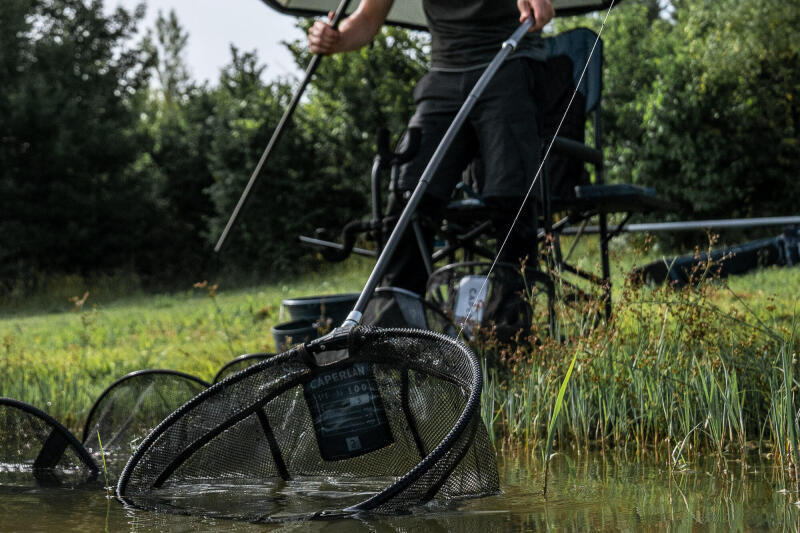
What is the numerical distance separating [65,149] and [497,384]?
1437cm

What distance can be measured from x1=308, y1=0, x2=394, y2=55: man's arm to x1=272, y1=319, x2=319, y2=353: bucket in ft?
4.31

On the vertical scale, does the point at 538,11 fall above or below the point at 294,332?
above

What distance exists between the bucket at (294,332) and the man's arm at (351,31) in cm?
131

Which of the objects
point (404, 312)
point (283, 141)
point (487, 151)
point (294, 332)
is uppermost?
point (283, 141)

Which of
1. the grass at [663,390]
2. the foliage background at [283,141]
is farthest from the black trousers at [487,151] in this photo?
the foliage background at [283,141]

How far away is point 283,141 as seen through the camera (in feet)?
46.7

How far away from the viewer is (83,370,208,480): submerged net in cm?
324

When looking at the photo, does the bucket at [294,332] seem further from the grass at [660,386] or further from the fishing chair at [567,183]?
the grass at [660,386]

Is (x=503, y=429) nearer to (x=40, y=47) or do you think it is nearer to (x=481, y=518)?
(x=481, y=518)

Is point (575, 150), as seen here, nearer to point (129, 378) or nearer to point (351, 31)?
point (351, 31)

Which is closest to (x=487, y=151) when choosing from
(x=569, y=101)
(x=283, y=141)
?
(x=569, y=101)

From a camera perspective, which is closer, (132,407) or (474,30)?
(132,407)

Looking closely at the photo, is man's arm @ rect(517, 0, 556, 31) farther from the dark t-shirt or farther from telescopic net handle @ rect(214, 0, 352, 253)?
telescopic net handle @ rect(214, 0, 352, 253)

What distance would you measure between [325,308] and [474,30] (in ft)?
5.03
